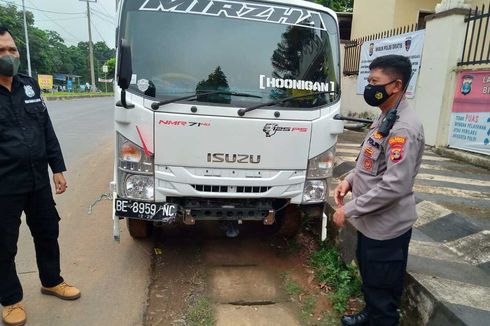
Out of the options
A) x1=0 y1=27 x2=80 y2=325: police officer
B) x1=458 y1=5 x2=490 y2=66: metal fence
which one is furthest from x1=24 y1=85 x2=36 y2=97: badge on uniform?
x1=458 y1=5 x2=490 y2=66: metal fence

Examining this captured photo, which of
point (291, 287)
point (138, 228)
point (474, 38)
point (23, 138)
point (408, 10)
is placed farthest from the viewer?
point (408, 10)

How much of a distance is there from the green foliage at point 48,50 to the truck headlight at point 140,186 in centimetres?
3042

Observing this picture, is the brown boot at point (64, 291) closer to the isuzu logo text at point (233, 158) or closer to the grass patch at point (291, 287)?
the isuzu logo text at point (233, 158)

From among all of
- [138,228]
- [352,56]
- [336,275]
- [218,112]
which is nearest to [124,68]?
[218,112]

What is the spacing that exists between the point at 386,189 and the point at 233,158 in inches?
51.7

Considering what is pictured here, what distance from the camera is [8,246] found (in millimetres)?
2695

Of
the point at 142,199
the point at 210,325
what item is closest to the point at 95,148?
the point at 142,199

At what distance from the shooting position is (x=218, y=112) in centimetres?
302

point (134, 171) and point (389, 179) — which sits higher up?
point (389, 179)

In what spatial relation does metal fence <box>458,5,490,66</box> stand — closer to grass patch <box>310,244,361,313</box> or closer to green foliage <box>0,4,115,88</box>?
grass patch <box>310,244,361,313</box>

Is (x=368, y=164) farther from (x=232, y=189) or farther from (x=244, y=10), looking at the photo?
(x=244, y=10)

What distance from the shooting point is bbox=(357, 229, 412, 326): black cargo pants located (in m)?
2.32

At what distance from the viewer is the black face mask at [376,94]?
2236mm

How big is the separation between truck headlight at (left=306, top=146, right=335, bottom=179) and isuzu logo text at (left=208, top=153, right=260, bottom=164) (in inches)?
19.4
